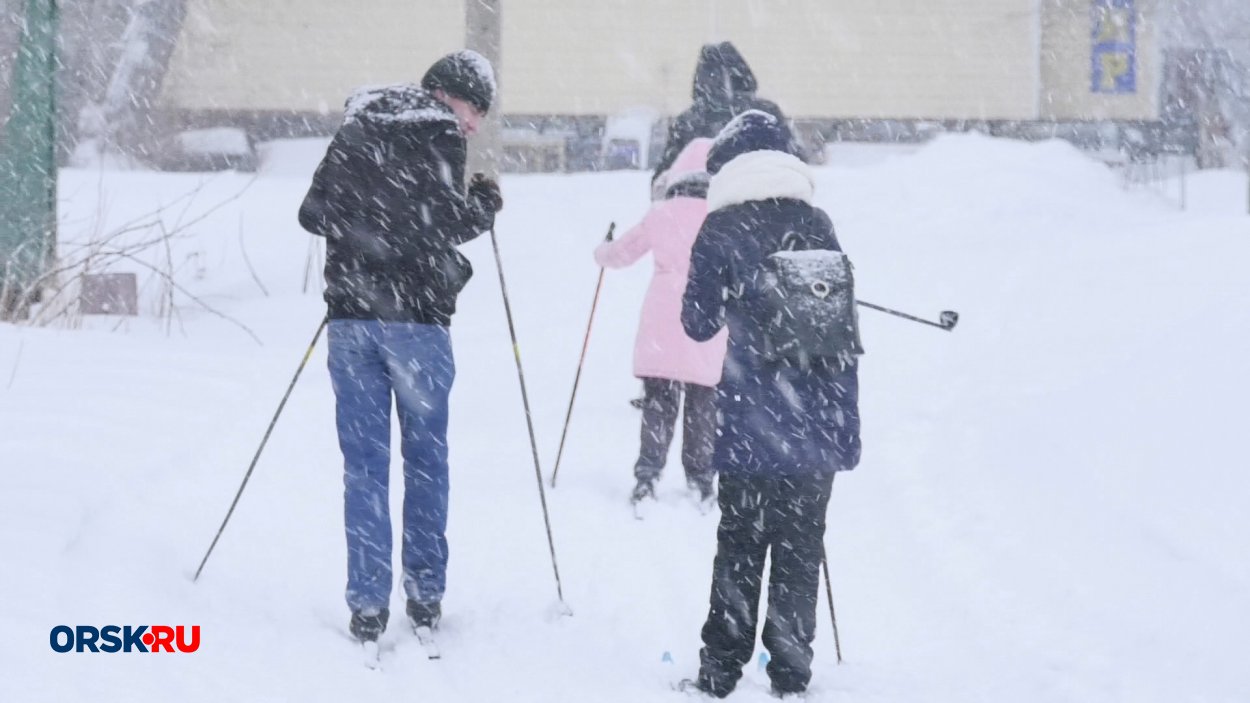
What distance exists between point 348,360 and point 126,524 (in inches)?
45.5

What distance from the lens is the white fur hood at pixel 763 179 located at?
13.6 feet

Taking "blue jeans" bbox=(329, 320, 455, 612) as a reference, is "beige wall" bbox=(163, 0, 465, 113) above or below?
above

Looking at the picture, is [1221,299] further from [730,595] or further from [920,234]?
[920,234]

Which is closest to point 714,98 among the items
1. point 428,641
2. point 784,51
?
point 428,641

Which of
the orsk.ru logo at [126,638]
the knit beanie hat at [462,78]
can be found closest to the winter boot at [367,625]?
the orsk.ru logo at [126,638]

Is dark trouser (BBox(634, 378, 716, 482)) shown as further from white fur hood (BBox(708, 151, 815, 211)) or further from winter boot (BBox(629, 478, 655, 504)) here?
white fur hood (BBox(708, 151, 815, 211))

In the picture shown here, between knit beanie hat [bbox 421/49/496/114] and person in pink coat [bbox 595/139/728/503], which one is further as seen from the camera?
person in pink coat [bbox 595/139/728/503]

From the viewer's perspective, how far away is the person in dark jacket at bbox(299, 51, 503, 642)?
4.28 meters

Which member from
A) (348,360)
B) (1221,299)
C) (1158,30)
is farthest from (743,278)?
(1158,30)

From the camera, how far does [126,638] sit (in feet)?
12.8

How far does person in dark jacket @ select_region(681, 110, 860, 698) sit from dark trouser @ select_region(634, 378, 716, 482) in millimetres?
2333

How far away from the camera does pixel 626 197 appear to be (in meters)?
17.1

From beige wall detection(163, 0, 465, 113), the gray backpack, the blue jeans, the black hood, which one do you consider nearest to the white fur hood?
the gray backpack

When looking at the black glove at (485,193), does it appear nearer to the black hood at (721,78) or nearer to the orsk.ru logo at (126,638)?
the orsk.ru logo at (126,638)
